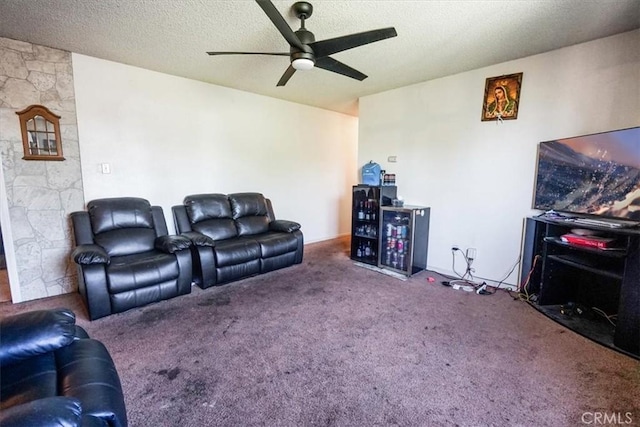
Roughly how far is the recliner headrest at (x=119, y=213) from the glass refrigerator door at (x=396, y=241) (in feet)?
9.68

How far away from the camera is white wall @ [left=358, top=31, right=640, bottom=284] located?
2.61 m

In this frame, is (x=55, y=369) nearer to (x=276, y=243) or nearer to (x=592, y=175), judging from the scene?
(x=276, y=243)

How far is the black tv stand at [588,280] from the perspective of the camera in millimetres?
2047

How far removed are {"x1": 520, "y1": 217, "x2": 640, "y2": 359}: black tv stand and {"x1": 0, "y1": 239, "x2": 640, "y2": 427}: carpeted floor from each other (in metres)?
0.17

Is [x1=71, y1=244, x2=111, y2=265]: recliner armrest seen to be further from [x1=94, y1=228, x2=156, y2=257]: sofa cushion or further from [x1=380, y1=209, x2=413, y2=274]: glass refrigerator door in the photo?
[x1=380, y1=209, x2=413, y2=274]: glass refrigerator door

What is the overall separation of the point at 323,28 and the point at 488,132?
2196 mm

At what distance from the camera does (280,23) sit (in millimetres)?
1818

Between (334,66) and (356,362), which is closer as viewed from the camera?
(356,362)

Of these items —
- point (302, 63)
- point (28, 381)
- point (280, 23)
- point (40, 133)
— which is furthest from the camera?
point (40, 133)

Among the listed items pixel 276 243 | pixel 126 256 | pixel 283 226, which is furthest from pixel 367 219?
pixel 126 256

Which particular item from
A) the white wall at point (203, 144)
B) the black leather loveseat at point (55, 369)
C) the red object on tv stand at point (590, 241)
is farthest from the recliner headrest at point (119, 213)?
the red object on tv stand at point (590, 241)

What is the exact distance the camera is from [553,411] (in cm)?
160

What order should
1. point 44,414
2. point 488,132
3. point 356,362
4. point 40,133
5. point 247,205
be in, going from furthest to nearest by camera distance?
point 247,205 → point 488,132 → point 40,133 → point 356,362 → point 44,414

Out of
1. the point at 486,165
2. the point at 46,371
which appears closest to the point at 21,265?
the point at 46,371
